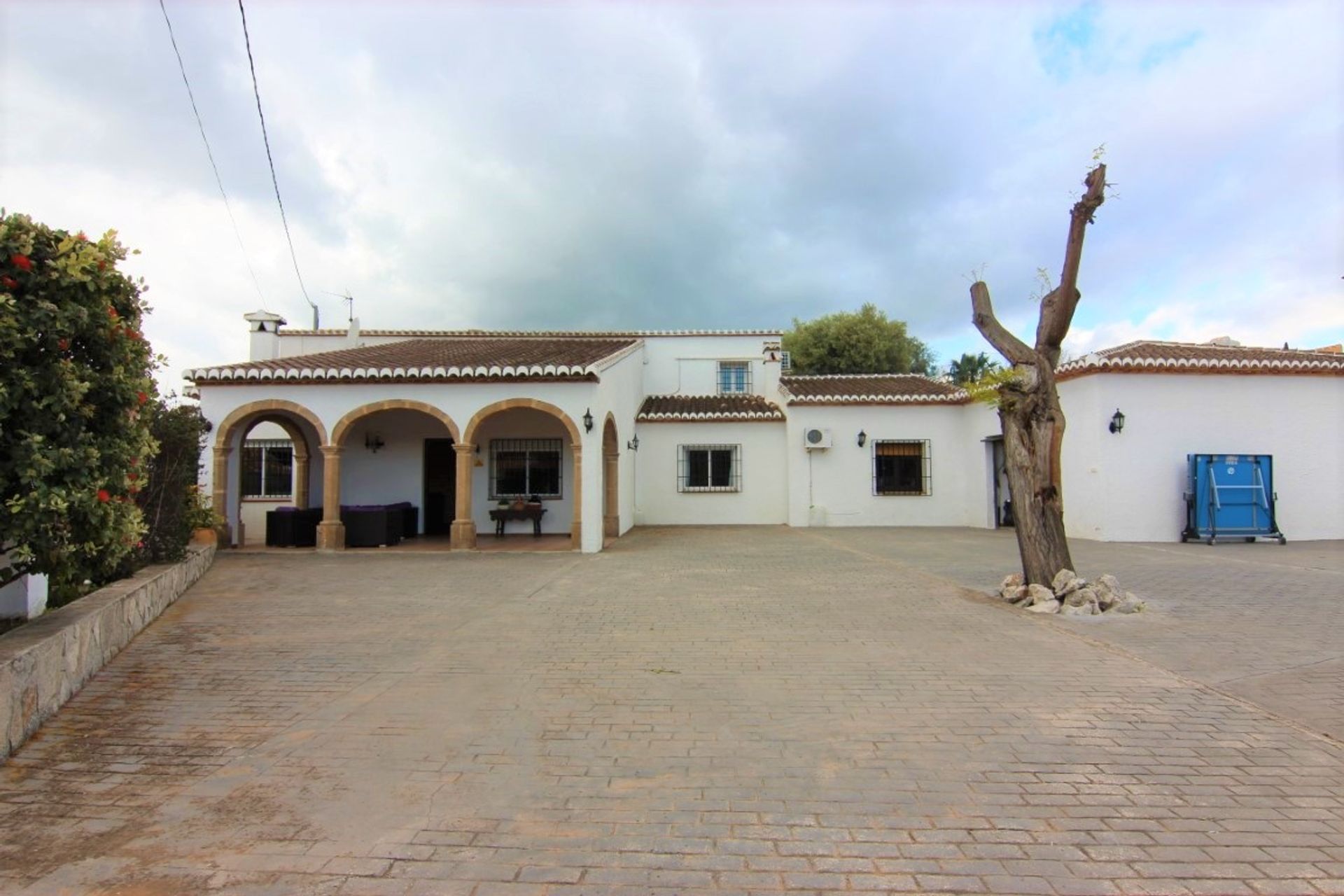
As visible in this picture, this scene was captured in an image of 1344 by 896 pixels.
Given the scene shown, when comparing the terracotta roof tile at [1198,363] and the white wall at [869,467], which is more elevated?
the terracotta roof tile at [1198,363]

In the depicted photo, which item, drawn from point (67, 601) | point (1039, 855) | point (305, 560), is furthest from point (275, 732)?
point (305, 560)

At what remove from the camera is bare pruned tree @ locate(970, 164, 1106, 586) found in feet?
24.8

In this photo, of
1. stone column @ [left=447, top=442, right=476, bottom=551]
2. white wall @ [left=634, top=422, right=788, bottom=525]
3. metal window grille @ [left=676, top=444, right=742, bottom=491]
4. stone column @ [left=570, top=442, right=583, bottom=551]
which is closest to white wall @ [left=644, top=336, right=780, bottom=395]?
white wall @ [left=634, top=422, right=788, bottom=525]

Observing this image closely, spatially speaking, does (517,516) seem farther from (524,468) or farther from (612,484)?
(612,484)

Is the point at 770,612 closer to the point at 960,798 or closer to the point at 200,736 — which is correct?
the point at 960,798

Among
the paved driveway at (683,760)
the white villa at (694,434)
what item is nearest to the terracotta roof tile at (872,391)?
the white villa at (694,434)

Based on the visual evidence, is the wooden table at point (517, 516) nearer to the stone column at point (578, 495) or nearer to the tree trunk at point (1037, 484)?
the stone column at point (578, 495)

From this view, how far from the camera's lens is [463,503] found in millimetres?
12492

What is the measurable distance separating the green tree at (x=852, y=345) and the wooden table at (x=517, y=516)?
21.3 meters

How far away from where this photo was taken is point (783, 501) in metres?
18.2

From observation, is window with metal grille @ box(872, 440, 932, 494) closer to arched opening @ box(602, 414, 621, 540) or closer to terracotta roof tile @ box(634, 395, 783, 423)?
terracotta roof tile @ box(634, 395, 783, 423)

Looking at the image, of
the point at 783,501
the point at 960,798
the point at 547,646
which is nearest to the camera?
the point at 960,798

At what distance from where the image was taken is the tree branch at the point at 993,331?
7.99m

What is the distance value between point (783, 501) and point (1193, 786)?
14.9 meters
